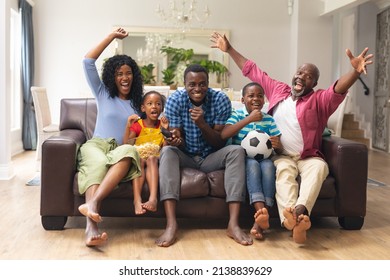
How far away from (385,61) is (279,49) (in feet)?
5.53

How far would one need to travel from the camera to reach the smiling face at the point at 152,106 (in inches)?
117

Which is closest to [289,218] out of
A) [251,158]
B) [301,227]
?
[301,227]

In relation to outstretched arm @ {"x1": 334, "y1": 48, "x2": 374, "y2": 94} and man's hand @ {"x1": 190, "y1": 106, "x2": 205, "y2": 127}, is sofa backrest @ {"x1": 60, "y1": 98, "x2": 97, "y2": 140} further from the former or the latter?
outstretched arm @ {"x1": 334, "y1": 48, "x2": 374, "y2": 94}

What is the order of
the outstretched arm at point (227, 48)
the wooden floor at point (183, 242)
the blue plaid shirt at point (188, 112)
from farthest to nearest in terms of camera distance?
1. the outstretched arm at point (227, 48)
2. the blue plaid shirt at point (188, 112)
3. the wooden floor at point (183, 242)

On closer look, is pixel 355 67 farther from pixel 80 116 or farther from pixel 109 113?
pixel 80 116

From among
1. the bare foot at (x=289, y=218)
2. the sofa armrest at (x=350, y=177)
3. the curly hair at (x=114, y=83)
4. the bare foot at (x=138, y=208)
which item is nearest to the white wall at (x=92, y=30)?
the curly hair at (x=114, y=83)

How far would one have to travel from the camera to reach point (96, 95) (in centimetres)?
310

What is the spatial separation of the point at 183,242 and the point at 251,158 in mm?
615

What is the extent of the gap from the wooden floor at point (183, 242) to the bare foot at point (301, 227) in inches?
2.5

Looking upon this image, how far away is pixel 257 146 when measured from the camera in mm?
2807

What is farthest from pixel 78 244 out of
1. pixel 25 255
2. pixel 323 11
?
pixel 323 11

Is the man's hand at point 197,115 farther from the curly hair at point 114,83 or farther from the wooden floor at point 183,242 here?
the wooden floor at point 183,242

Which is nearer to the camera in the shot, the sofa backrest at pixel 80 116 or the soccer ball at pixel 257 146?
the soccer ball at pixel 257 146

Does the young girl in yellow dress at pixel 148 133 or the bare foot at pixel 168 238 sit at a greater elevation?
the young girl in yellow dress at pixel 148 133
